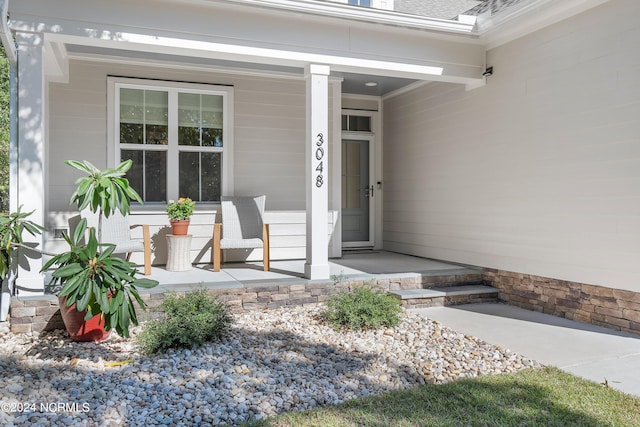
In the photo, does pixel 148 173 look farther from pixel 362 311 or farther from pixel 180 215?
pixel 362 311

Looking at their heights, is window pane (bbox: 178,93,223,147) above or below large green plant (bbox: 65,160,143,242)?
above

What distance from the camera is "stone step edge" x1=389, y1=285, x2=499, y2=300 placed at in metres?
5.25

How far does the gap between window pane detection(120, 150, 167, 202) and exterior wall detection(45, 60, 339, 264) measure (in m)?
0.17

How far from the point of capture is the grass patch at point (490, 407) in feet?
8.54

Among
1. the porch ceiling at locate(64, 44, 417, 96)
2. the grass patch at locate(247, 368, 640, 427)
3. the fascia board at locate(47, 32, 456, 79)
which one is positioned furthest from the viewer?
the porch ceiling at locate(64, 44, 417, 96)

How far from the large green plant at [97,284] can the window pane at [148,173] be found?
9.04ft

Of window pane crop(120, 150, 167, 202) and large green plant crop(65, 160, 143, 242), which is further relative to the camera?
window pane crop(120, 150, 167, 202)

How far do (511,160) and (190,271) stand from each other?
3.89 meters

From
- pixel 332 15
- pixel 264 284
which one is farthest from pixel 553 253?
pixel 332 15

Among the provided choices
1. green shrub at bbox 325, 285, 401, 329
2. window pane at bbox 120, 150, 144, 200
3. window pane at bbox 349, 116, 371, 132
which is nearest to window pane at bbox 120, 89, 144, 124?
window pane at bbox 120, 150, 144, 200

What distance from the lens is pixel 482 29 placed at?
5.57 meters

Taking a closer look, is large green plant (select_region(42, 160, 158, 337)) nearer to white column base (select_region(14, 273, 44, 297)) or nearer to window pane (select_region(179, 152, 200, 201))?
white column base (select_region(14, 273, 44, 297))

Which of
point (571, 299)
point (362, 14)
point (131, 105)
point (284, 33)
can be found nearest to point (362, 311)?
point (571, 299)

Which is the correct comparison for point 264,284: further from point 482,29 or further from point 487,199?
point 482,29
